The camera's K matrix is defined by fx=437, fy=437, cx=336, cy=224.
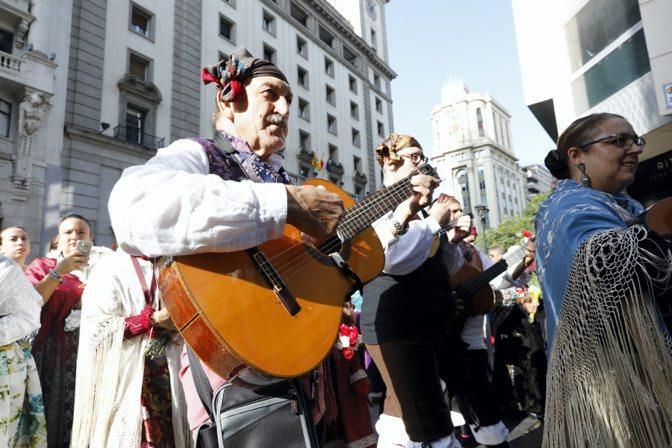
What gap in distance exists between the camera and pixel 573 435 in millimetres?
1657

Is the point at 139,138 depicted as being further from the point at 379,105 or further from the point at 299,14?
the point at 379,105

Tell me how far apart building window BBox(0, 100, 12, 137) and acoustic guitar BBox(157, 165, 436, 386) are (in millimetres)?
15771

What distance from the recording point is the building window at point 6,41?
14.0 m

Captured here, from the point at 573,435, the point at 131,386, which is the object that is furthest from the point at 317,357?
the point at 131,386

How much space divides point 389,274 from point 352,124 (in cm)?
2834

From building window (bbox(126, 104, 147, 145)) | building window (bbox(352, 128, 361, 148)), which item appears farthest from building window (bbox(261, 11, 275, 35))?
building window (bbox(126, 104, 147, 145))

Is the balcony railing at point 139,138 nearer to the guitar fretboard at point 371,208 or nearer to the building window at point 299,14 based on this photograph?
the building window at point 299,14

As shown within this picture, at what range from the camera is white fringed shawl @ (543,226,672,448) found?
1537mm

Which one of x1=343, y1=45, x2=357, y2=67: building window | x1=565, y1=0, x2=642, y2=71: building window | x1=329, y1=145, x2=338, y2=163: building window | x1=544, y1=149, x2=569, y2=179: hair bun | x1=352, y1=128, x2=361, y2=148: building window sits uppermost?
x1=343, y1=45, x2=357, y2=67: building window

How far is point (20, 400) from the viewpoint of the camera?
3.08 m

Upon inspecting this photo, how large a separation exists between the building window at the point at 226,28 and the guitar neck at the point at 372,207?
22.5m

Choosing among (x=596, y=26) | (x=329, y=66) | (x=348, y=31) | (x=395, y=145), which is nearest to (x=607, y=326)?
(x=395, y=145)

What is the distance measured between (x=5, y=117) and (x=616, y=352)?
55.9 feet

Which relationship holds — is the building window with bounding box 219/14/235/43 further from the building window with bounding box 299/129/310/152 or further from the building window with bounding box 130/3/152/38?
the building window with bounding box 299/129/310/152
